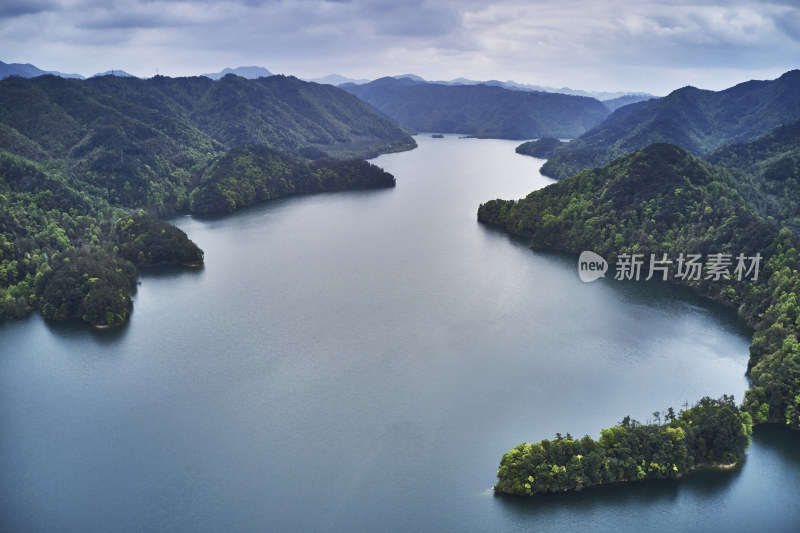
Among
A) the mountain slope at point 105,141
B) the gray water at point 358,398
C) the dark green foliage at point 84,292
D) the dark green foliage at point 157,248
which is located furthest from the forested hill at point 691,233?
the mountain slope at point 105,141

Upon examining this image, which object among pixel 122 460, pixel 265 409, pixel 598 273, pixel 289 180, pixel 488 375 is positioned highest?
pixel 289 180

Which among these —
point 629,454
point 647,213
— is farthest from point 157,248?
point 647,213

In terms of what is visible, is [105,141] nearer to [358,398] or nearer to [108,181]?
[108,181]

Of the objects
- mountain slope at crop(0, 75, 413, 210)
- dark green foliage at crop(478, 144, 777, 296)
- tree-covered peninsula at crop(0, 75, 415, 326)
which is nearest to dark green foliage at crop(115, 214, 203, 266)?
tree-covered peninsula at crop(0, 75, 415, 326)

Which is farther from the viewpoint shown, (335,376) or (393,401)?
(335,376)

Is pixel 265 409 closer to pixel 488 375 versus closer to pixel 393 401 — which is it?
pixel 393 401

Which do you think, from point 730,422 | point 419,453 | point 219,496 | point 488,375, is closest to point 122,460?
point 219,496
